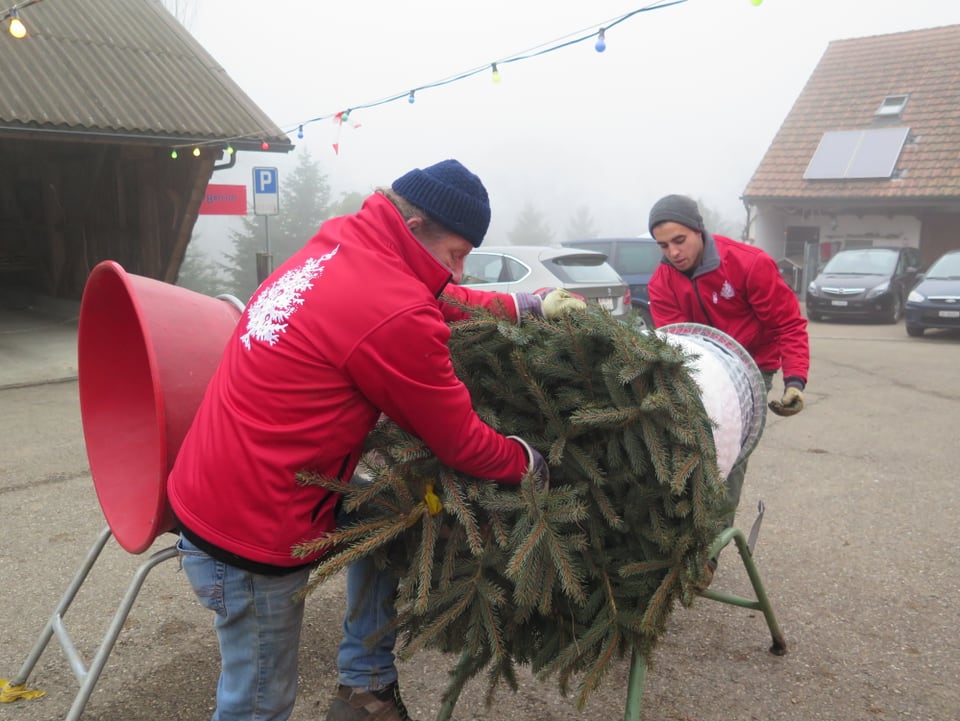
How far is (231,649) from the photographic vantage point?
6.39 ft

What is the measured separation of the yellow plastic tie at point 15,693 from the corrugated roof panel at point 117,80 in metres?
7.52

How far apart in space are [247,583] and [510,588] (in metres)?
0.63

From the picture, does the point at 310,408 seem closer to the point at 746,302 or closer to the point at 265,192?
the point at 746,302

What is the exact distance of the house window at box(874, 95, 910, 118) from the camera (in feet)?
72.6

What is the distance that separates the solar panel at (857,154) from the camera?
2066cm

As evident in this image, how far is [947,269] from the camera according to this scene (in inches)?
547

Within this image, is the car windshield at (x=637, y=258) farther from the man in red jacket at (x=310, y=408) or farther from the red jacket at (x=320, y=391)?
the red jacket at (x=320, y=391)

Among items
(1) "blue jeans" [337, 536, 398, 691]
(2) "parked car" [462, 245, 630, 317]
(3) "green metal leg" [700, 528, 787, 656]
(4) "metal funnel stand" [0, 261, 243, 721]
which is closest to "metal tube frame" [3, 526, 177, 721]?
(4) "metal funnel stand" [0, 261, 243, 721]

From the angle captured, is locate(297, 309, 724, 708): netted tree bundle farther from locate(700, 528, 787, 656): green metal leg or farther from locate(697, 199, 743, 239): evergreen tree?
locate(697, 199, 743, 239): evergreen tree

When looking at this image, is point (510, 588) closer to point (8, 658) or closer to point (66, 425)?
point (8, 658)

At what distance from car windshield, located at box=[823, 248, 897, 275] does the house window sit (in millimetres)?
7606

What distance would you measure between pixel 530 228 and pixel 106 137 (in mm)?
60713

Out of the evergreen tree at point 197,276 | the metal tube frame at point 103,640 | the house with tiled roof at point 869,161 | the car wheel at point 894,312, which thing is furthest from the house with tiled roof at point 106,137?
the house with tiled roof at point 869,161

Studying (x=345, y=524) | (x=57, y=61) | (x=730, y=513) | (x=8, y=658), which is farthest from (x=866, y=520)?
(x=57, y=61)
